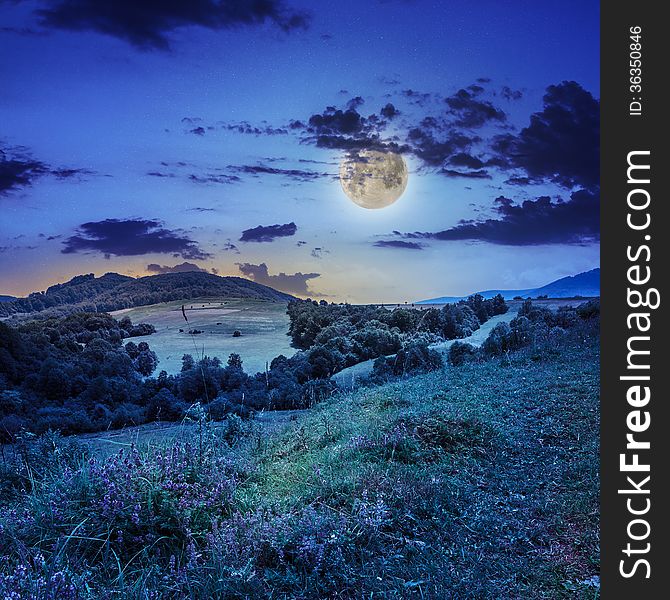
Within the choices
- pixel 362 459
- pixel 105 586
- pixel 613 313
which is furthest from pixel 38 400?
pixel 613 313

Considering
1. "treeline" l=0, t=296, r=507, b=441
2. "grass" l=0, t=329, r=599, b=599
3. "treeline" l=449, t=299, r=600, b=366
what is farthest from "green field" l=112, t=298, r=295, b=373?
"grass" l=0, t=329, r=599, b=599

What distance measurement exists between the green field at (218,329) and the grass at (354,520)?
41.4ft

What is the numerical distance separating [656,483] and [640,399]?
615 mm

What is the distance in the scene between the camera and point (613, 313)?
4074 millimetres

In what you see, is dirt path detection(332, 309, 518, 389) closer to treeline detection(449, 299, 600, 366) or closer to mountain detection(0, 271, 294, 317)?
treeline detection(449, 299, 600, 366)

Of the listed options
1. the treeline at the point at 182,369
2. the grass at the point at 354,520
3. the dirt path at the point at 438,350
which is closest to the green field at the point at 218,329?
the treeline at the point at 182,369

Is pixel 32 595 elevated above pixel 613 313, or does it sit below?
below

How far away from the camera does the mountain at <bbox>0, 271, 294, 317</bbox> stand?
881 inches

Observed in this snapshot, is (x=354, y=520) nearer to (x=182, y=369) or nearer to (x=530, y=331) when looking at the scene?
(x=182, y=369)

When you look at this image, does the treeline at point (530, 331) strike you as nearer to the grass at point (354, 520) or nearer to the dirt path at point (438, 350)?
the dirt path at point (438, 350)

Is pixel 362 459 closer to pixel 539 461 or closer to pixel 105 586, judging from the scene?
pixel 539 461

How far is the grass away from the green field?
12609 mm

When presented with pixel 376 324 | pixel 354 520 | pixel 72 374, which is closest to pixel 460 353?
pixel 376 324

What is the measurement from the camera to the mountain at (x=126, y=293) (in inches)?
881
